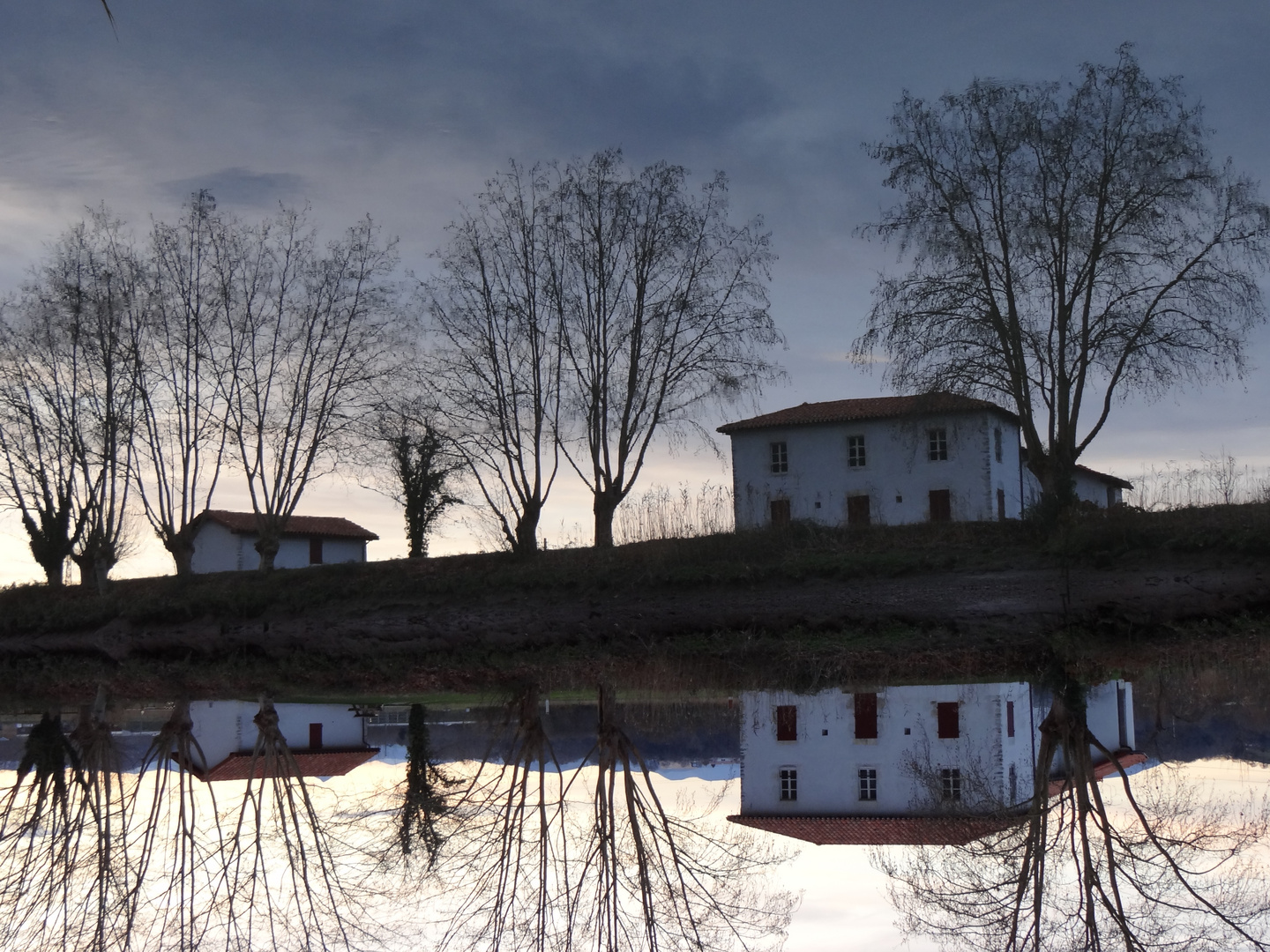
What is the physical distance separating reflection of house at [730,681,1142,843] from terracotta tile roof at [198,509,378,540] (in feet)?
130

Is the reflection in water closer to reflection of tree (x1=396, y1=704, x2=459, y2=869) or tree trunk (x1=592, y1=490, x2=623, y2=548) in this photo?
reflection of tree (x1=396, y1=704, x2=459, y2=869)

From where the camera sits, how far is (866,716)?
2027 cm

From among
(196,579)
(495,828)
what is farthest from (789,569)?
(196,579)

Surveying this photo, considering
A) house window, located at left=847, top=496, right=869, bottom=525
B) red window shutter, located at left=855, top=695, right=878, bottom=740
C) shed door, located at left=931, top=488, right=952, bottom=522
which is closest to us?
red window shutter, located at left=855, top=695, right=878, bottom=740

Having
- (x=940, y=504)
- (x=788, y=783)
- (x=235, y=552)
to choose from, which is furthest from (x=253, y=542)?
(x=788, y=783)

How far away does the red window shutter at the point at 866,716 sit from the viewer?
2012 cm

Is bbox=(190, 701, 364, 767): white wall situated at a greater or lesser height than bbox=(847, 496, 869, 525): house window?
lesser

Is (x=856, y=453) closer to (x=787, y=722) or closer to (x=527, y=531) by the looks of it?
(x=527, y=531)

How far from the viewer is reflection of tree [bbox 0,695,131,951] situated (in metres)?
12.2

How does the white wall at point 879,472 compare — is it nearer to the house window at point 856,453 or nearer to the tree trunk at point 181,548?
the house window at point 856,453

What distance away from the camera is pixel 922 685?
20406 mm

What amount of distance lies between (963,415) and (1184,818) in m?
29.7

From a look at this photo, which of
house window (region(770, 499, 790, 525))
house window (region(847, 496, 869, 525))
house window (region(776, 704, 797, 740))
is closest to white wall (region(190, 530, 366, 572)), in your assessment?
house window (region(770, 499, 790, 525))

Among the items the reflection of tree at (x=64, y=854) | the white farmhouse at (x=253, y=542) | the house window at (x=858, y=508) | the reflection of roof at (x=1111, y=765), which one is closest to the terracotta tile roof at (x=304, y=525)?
the white farmhouse at (x=253, y=542)
